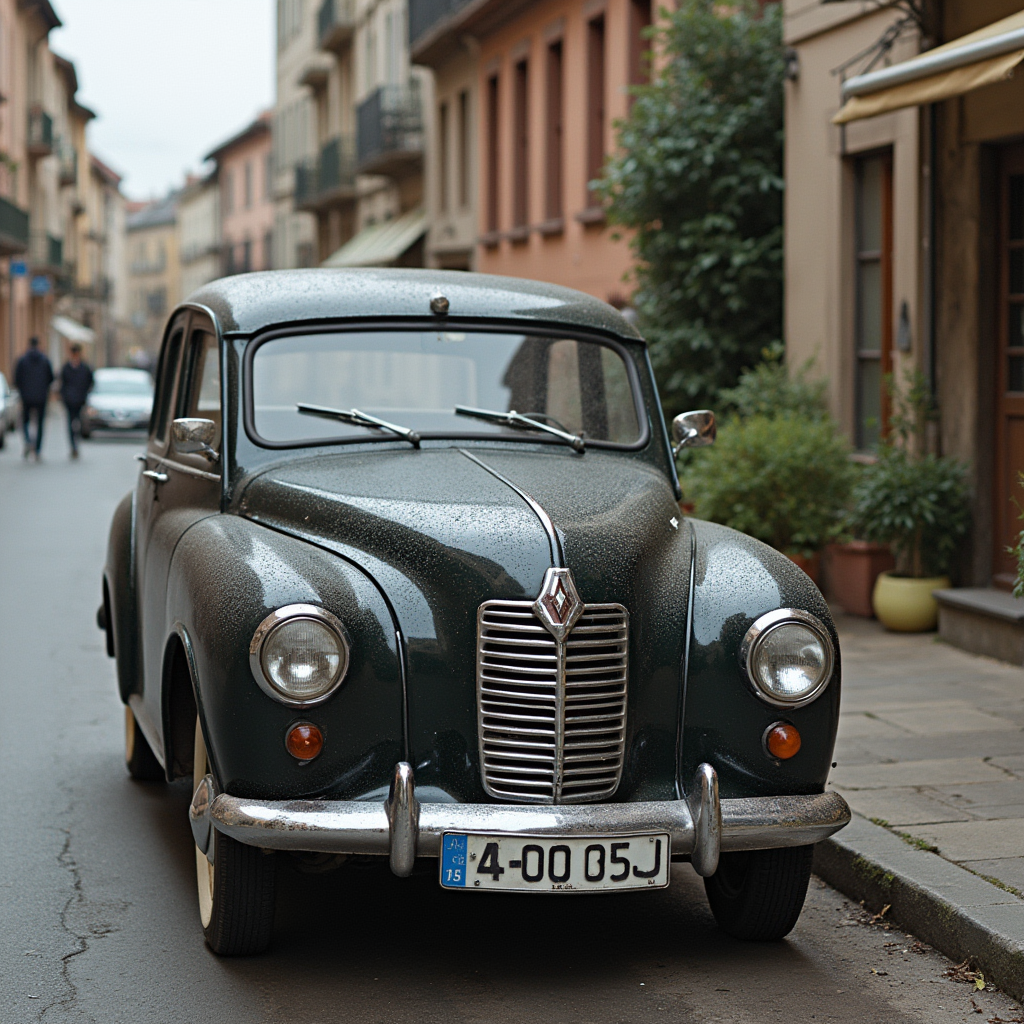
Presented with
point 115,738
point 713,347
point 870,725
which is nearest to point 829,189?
point 713,347

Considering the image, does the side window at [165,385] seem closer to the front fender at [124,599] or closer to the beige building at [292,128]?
the front fender at [124,599]

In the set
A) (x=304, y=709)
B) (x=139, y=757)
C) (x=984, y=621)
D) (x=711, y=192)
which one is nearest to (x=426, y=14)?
(x=711, y=192)

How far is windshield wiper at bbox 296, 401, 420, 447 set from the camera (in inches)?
211

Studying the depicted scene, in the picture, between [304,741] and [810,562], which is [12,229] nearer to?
[810,562]

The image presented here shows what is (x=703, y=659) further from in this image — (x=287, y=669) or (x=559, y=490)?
(x=287, y=669)

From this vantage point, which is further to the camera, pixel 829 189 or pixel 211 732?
pixel 829 189

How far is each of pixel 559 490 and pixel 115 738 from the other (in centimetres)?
353

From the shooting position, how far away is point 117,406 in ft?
112

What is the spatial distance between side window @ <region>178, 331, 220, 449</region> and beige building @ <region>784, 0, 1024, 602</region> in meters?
3.93

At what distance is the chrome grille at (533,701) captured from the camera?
13.9 ft

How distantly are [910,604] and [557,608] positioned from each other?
6.22 m

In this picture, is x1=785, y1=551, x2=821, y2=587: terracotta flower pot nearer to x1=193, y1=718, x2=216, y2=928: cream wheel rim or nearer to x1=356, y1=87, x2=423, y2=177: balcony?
x1=193, y1=718, x2=216, y2=928: cream wheel rim

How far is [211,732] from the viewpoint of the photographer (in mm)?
4355

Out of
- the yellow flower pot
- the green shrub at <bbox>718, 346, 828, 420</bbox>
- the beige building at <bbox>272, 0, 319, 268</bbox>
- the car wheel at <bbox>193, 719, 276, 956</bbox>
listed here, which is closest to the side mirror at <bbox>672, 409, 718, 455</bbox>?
the car wheel at <bbox>193, 719, 276, 956</bbox>
